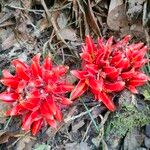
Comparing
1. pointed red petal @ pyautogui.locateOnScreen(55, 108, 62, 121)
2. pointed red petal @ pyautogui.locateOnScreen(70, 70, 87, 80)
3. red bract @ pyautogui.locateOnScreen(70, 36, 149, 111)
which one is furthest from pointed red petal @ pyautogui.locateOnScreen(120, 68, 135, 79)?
pointed red petal @ pyautogui.locateOnScreen(55, 108, 62, 121)

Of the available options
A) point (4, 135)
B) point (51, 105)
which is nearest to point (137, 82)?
point (51, 105)

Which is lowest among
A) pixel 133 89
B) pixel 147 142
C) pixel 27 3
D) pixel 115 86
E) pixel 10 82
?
pixel 147 142

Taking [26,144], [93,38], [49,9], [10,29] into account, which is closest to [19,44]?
[10,29]

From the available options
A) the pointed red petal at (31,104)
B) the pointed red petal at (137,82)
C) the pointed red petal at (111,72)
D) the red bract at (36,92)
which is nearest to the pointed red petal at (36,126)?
the red bract at (36,92)

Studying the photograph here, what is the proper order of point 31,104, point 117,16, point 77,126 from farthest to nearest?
point 117,16 → point 77,126 → point 31,104

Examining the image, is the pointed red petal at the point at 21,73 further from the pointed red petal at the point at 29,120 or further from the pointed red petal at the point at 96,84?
the pointed red petal at the point at 96,84

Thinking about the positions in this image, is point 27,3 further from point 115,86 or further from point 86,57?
point 115,86

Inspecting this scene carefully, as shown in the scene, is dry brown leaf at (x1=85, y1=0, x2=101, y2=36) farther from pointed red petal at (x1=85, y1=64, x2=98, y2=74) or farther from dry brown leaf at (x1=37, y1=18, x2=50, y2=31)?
pointed red petal at (x1=85, y1=64, x2=98, y2=74)
